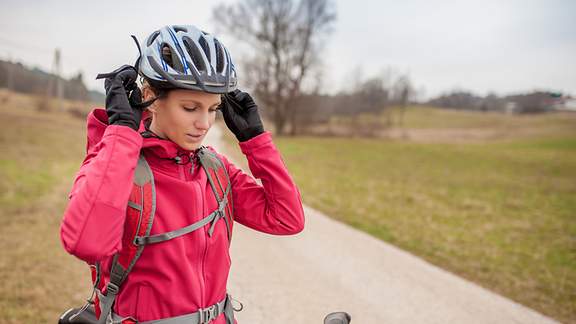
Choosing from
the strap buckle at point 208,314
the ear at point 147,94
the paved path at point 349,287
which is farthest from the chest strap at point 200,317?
the paved path at point 349,287

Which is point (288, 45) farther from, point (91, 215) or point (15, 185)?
point (91, 215)

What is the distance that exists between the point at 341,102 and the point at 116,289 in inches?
1973

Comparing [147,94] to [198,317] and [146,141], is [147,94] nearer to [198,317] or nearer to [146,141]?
[146,141]

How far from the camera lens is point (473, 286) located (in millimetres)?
4723

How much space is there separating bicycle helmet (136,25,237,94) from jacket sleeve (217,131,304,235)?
33 centimetres

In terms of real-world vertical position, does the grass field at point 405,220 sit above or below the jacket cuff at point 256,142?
below

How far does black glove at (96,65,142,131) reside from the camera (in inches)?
58.4

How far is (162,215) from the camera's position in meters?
1.53

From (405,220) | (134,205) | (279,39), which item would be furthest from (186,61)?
(279,39)

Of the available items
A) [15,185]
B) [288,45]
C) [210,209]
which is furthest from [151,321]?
[288,45]

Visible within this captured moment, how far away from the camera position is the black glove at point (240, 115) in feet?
6.07

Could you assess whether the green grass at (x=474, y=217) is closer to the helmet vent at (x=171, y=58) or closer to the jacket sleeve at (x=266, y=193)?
the jacket sleeve at (x=266, y=193)

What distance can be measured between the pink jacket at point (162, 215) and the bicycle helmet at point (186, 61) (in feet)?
0.85

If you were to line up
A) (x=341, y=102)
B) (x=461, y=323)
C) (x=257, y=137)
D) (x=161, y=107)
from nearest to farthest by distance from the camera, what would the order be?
1. (x=161, y=107)
2. (x=257, y=137)
3. (x=461, y=323)
4. (x=341, y=102)
